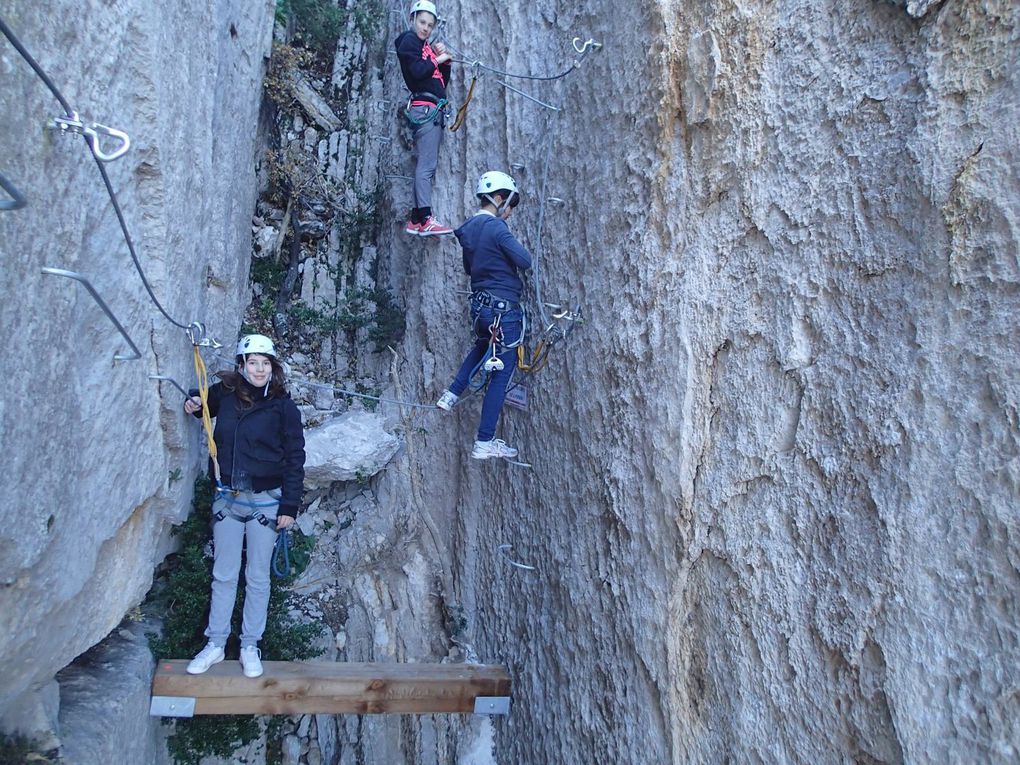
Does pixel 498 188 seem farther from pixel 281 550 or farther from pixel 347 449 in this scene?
pixel 281 550

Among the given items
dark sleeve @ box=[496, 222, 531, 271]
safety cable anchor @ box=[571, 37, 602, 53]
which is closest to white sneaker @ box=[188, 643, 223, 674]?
dark sleeve @ box=[496, 222, 531, 271]

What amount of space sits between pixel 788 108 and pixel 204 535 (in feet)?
14.1

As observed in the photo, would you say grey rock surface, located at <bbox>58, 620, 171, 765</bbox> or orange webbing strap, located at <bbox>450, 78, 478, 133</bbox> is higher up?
orange webbing strap, located at <bbox>450, 78, 478, 133</bbox>

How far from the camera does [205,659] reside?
435cm

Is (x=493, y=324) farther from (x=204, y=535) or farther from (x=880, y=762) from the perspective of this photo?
(x=880, y=762)

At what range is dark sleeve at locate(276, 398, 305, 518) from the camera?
4395mm

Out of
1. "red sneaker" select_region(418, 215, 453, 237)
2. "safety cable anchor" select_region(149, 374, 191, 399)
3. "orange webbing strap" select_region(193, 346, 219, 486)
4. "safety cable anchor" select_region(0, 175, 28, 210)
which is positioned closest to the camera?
"safety cable anchor" select_region(0, 175, 28, 210)

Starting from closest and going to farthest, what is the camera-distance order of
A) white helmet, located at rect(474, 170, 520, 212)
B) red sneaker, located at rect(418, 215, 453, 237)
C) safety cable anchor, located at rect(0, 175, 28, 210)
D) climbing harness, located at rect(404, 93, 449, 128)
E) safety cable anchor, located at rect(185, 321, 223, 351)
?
safety cable anchor, located at rect(0, 175, 28, 210) → safety cable anchor, located at rect(185, 321, 223, 351) → white helmet, located at rect(474, 170, 520, 212) → red sneaker, located at rect(418, 215, 453, 237) → climbing harness, located at rect(404, 93, 449, 128)

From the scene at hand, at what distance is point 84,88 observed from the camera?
9.50ft

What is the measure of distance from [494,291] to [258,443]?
1.65 metres

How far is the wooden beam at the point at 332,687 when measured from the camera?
4.30 meters

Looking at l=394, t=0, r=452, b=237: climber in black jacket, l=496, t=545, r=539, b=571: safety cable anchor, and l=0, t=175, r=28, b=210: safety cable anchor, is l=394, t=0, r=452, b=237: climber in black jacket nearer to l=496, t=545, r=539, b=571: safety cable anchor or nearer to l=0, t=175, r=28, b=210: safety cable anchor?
l=496, t=545, r=539, b=571: safety cable anchor

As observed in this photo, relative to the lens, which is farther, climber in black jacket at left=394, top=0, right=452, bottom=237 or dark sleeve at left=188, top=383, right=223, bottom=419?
climber in black jacket at left=394, top=0, right=452, bottom=237

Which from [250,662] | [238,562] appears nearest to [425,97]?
[238,562]
